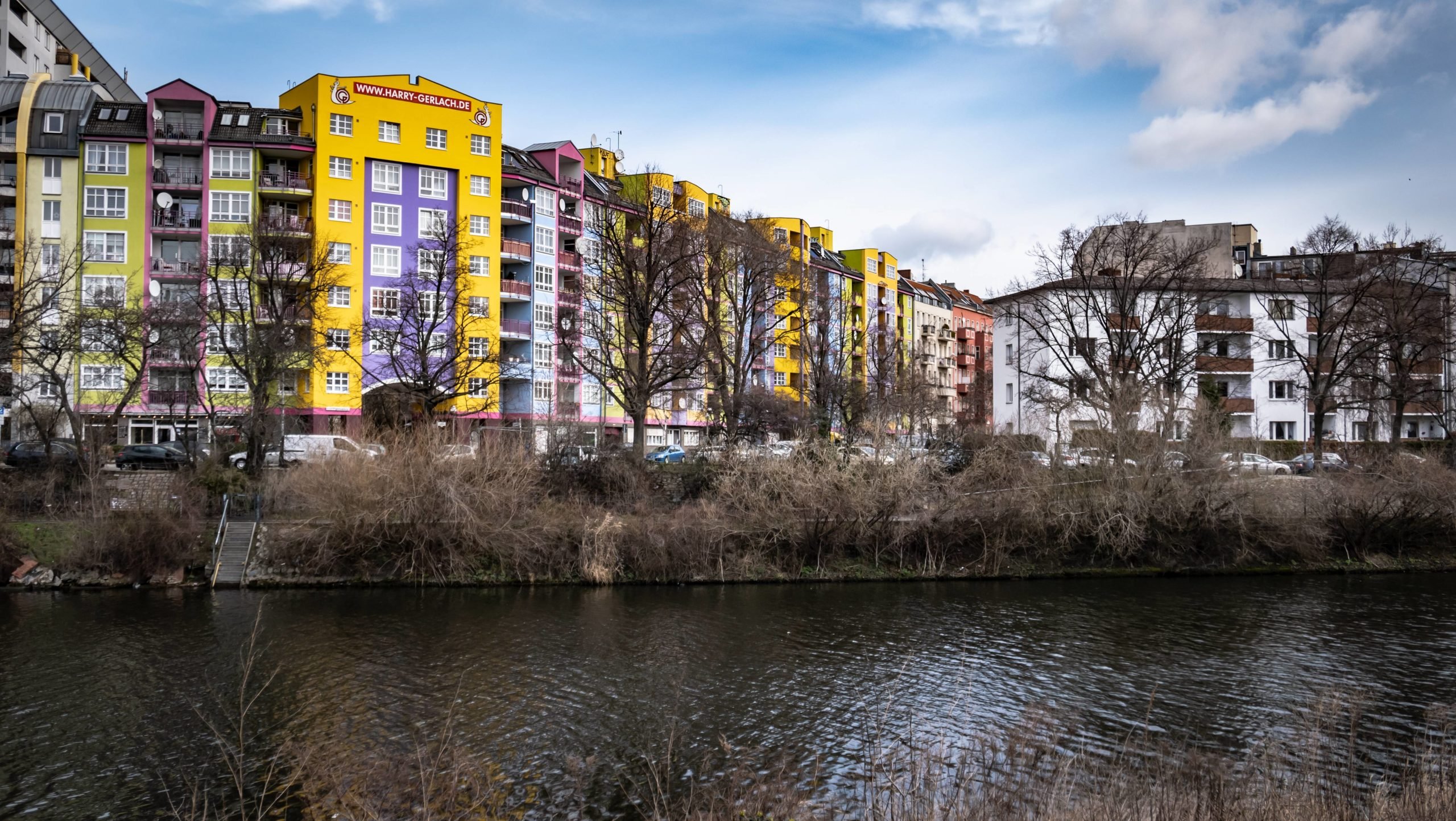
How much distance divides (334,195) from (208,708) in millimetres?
57036

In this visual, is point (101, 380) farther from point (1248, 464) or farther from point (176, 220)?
point (1248, 464)

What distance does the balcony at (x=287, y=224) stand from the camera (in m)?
54.1

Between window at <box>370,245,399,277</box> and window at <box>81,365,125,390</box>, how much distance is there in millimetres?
16815

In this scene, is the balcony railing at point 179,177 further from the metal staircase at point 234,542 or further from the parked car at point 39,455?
the metal staircase at point 234,542

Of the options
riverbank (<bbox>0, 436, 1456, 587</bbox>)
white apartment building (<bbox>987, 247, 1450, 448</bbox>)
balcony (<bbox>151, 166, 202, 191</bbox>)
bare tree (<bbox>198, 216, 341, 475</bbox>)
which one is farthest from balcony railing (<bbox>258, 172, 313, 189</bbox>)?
white apartment building (<bbox>987, 247, 1450, 448</bbox>)

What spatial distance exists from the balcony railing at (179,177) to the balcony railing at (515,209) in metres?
20.0

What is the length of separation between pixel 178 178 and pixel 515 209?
879 inches

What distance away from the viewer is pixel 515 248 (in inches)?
3086

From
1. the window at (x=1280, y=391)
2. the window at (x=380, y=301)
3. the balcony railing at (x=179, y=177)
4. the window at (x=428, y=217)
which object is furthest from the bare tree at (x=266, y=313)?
the window at (x=1280, y=391)

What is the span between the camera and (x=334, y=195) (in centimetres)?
7194

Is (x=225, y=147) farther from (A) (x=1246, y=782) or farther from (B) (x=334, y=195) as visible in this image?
(A) (x=1246, y=782)

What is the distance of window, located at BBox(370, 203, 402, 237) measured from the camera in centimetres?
7325

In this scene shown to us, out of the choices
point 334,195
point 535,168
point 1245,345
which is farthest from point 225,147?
point 1245,345

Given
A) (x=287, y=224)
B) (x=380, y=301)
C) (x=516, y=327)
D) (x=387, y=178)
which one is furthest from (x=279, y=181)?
(x=516, y=327)
